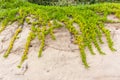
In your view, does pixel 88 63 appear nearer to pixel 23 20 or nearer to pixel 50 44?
pixel 50 44

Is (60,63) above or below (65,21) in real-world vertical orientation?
below

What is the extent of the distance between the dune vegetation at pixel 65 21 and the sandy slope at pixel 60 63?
6 cm

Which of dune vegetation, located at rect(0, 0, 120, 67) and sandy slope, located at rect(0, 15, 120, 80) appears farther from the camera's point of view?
dune vegetation, located at rect(0, 0, 120, 67)

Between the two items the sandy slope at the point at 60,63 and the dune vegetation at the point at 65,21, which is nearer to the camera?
the sandy slope at the point at 60,63

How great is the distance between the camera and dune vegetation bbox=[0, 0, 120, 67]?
4211 millimetres

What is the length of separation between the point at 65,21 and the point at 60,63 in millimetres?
618

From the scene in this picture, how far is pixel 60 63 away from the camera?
13.3 feet

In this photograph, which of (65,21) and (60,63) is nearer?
(60,63)

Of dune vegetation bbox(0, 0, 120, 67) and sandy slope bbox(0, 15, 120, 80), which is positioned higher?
dune vegetation bbox(0, 0, 120, 67)

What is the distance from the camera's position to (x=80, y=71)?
4.00 m

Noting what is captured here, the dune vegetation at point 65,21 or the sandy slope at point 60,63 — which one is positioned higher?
the dune vegetation at point 65,21

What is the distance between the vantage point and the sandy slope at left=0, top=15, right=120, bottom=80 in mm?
3977

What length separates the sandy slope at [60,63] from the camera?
398 centimetres

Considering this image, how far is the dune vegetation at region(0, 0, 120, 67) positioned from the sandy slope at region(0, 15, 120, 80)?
6cm
